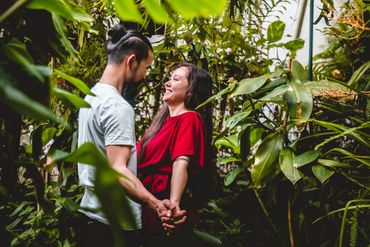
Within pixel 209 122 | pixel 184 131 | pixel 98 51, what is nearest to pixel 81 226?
pixel 184 131

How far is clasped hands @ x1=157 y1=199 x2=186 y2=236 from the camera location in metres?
1.55

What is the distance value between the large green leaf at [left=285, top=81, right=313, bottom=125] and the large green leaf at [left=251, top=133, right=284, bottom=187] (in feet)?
0.48

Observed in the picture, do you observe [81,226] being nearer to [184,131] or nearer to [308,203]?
[184,131]

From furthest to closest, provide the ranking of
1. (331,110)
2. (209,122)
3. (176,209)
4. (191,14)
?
(209,122)
(331,110)
(176,209)
(191,14)

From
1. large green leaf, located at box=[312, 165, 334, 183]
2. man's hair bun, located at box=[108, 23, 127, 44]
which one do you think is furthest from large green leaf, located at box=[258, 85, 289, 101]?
man's hair bun, located at box=[108, 23, 127, 44]

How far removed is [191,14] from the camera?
0.95ft

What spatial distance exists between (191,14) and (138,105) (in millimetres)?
2577

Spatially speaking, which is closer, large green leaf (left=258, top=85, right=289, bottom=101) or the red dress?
large green leaf (left=258, top=85, right=289, bottom=101)

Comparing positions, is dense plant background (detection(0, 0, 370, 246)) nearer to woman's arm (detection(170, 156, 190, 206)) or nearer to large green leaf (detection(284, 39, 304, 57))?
large green leaf (detection(284, 39, 304, 57))

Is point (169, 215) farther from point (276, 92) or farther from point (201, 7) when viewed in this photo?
point (201, 7)

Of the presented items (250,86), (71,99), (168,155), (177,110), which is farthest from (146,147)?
(71,99)

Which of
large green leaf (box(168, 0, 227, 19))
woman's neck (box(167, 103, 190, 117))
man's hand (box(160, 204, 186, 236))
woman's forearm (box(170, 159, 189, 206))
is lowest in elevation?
man's hand (box(160, 204, 186, 236))

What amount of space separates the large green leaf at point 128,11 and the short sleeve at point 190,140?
1320 mm

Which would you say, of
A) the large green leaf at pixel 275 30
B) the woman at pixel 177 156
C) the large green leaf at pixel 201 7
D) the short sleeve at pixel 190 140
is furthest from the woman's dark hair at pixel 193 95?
the large green leaf at pixel 201 7
